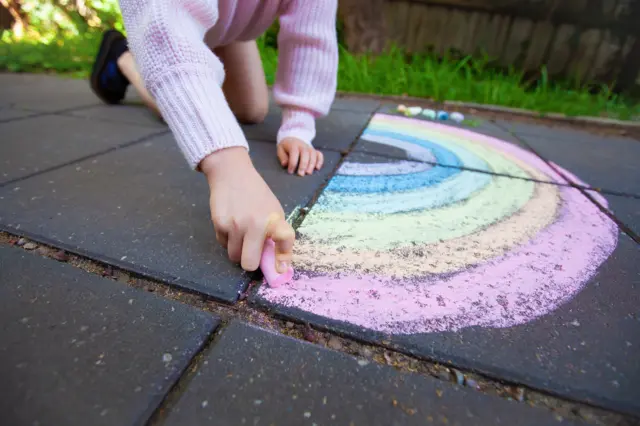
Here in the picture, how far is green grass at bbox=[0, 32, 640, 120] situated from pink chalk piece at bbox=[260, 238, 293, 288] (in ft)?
6.70

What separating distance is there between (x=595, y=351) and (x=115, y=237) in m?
0.77

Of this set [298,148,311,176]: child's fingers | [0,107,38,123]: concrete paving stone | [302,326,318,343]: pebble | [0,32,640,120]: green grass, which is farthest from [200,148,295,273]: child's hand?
[0,32,640,120]: green grass

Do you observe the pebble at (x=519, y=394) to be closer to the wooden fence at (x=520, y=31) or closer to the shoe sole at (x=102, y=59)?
the shoe sole at (x=102, y=59)

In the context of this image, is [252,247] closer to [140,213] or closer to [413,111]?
[140,213]

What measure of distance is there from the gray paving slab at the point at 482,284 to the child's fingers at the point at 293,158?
160 millimetres

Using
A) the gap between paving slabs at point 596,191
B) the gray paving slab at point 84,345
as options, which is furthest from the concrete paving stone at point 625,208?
the gray paving slab at point 84,345

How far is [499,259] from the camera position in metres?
0.69

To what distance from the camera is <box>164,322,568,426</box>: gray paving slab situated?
1.30 ft

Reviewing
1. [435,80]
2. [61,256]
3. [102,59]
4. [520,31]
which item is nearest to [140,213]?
[61,256]

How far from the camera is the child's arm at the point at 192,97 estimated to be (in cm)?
65

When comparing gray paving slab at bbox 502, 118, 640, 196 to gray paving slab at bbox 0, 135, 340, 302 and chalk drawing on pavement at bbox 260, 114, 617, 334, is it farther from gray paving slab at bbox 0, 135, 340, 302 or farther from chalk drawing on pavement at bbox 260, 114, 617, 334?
gray paving slab at bbox 0, 135, 340, 302

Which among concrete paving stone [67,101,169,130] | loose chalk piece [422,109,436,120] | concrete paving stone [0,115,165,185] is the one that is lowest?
loose chalk piece [422,109,436,120]

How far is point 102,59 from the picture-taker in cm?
171

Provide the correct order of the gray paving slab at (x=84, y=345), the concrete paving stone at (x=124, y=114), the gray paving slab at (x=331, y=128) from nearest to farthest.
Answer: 1. the gray paving slab at (x=84, y=345)
2. the gray paving slab at (x=331, y=128)
3. the concrete paving stone at (x=124, y=114)
